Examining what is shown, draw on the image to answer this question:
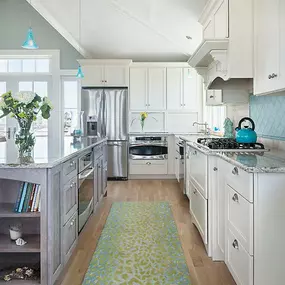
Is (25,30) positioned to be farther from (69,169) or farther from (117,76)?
(69,169)

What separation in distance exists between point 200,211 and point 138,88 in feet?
12.7

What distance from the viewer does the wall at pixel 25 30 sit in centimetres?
626

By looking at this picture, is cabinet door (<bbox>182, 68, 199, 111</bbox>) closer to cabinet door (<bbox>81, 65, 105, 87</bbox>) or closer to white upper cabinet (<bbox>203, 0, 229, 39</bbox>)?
cabinet door (<bbox>81, 65, 105, 87</bbox>)

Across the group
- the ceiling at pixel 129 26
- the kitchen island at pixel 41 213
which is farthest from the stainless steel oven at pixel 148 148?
the kitchen island at pixel 41 213

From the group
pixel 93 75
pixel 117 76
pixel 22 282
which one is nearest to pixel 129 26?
pixel 117 76

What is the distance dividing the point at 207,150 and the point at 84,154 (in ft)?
3.88

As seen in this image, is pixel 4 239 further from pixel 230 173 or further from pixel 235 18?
pixel 235 18

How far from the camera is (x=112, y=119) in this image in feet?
19.5

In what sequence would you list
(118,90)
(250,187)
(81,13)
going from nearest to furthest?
(250,187) → (81,13) → (118,90)

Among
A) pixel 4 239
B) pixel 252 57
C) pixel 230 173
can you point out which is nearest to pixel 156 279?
pixel 230 173

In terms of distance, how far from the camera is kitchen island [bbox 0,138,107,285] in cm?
188

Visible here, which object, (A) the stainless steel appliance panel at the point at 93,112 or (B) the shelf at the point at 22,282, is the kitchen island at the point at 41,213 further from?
(A) the stainless steel appliance panel at the point at 93,112

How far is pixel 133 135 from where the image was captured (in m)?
6.01

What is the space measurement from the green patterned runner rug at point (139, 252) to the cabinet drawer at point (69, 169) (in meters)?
0.72
